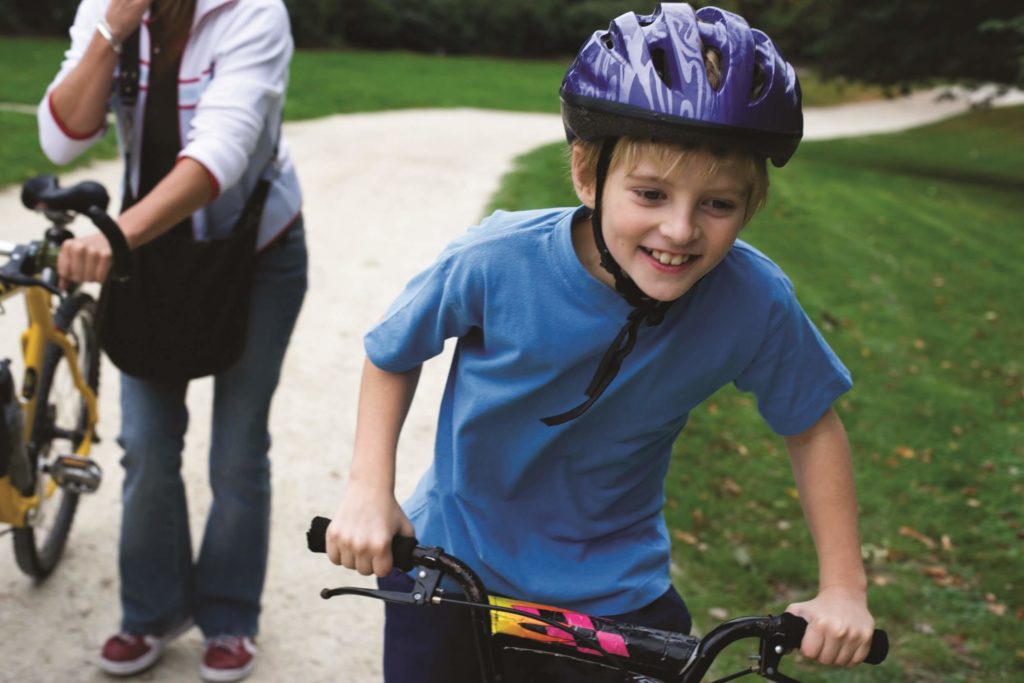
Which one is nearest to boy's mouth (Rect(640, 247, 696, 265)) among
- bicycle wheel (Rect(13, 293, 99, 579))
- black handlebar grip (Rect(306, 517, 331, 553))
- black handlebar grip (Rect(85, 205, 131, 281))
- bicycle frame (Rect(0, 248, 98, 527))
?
black handlebar grip (Rect(306, 517, 331, 553))

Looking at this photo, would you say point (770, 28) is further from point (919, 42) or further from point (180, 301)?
point (180, 301)

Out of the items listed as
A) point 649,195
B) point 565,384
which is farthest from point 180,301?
point 649,195

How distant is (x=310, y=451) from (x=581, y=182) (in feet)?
12.2

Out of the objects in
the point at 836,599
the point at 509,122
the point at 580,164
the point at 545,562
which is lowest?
the point at 509,122

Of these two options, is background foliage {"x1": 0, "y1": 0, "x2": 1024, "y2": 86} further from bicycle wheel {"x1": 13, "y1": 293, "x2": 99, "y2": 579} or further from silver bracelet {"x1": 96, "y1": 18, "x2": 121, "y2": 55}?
silver bracelet {"x1": 96, "y1": 18, "x2": 121, "y2": 55}

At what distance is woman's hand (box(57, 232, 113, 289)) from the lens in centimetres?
292

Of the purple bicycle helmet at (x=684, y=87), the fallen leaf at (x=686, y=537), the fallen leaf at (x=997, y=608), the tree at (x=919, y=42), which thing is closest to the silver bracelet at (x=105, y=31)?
the purple bicycle helmet at (x=684, y=87)

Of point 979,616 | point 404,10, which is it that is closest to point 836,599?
point 979,616

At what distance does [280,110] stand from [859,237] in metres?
10.4

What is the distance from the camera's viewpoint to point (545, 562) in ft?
7.32

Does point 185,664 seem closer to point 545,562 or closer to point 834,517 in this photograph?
point 545,562

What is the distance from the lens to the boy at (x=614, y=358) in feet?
6.37

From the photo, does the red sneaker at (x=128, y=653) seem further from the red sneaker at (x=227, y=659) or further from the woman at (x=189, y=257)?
the red sneaker at (x=227, y=659)

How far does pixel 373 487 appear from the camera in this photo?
2018 millimetres
